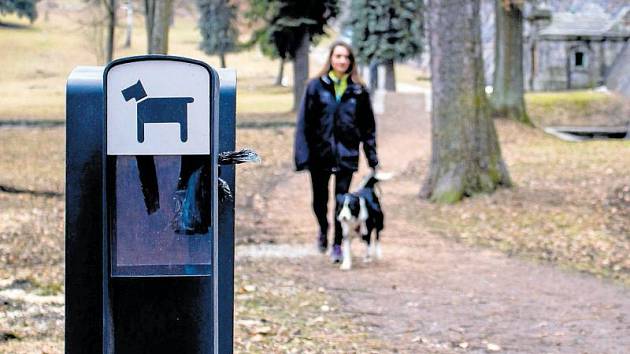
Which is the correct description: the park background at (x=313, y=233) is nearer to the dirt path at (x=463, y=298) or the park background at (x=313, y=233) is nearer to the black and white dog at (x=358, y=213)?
the dirt path at (x=463, y=298)

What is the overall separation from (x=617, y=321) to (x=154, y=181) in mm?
4289

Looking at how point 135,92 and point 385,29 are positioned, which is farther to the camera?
point 385,29

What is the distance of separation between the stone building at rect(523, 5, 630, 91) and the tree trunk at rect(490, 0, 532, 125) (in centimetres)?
1679

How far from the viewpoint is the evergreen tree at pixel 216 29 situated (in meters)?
67.8

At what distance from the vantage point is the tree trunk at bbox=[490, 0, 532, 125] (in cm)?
2800

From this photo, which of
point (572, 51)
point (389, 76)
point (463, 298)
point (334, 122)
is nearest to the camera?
point (463, 298)

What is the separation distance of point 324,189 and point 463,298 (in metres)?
2.05

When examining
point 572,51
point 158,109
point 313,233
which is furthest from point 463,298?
point 572,51

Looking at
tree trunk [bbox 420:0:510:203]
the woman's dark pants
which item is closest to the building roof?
tree trunk [bbox 420:0:510:203]

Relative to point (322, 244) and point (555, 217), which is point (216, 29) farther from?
point (322, 244)

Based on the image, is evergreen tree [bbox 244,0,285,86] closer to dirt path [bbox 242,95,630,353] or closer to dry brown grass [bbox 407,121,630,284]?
dry brown grass [bbox 407,121,630,284]

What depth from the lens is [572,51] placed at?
150 feet

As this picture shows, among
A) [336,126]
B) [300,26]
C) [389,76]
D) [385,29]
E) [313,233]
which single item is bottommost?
[313,233]

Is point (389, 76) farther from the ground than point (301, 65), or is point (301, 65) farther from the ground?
point (389, 76)
